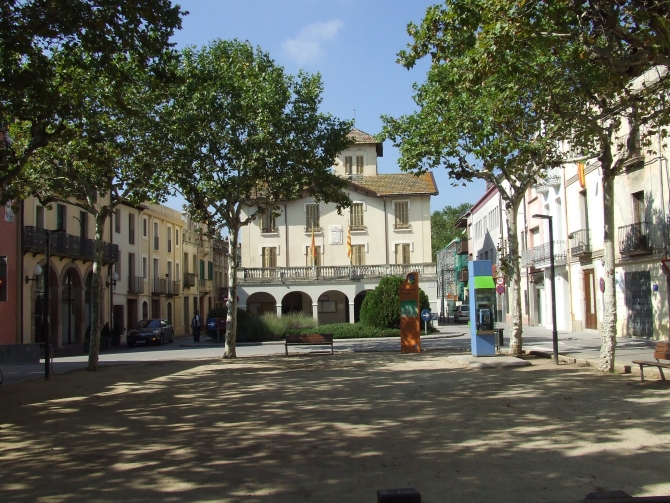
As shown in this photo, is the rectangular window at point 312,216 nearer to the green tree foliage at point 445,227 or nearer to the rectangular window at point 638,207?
the rectangular window at point 638,207

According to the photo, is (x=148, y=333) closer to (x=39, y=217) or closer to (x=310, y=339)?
(x=39, y=217)

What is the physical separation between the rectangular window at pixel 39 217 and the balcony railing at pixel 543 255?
25169mm

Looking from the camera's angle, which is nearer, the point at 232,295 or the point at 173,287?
the point at 232,295

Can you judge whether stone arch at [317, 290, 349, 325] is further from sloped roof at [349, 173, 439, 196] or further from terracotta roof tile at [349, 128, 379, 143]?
terracotta roof tile at [349, 128, 379, 143]

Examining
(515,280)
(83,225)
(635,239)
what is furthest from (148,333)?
(635,239)

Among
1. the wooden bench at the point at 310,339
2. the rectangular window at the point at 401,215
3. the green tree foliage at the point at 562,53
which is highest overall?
the rectangular window at the point at 401,215

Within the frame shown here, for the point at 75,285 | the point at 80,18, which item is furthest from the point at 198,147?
the point at 75,285

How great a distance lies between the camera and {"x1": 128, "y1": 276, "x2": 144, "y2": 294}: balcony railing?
45.0 meters

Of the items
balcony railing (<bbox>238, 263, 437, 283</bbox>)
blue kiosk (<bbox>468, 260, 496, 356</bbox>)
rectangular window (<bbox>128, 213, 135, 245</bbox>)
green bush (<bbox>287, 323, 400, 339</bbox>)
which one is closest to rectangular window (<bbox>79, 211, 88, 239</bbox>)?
rectangular window (<bbox>128, 213, 135, 245</bbox>)

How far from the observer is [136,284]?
45656 mm

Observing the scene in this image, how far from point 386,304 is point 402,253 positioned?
1288 cm

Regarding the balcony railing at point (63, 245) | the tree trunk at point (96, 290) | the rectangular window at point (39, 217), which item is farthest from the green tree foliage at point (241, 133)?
the rectangular window at point (39, 217)

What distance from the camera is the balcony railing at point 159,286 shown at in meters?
49.4

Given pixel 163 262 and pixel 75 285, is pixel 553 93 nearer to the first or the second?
pixel 75 285
